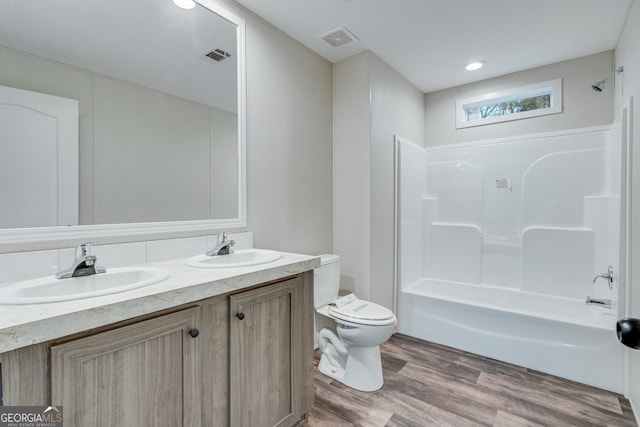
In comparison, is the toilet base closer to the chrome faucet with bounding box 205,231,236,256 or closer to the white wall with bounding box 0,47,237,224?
the chrome faucet with bounding box 205,231,236,256

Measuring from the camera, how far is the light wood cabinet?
794mm

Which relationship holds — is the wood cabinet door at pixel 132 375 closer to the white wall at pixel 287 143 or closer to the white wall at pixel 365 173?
the white wall at pixel 287 143

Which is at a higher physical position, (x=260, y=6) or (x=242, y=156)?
(x=260, y=6)

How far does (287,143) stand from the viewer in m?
2.24

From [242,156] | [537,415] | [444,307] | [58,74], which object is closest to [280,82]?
[242,156]

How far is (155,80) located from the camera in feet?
5.08

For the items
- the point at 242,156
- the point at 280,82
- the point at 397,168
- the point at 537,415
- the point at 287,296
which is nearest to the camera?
the point at 287,296

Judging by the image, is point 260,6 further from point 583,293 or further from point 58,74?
point 583,293

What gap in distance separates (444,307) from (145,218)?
7.78 feet

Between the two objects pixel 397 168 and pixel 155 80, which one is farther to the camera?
pixel 397 168

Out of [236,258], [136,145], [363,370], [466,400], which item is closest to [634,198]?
[466,400]

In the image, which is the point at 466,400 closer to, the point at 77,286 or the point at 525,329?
the point at 525,329

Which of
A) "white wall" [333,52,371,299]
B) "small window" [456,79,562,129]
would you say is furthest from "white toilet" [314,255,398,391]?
"small window" [456,79,562,129]

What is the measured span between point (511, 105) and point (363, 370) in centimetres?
288
